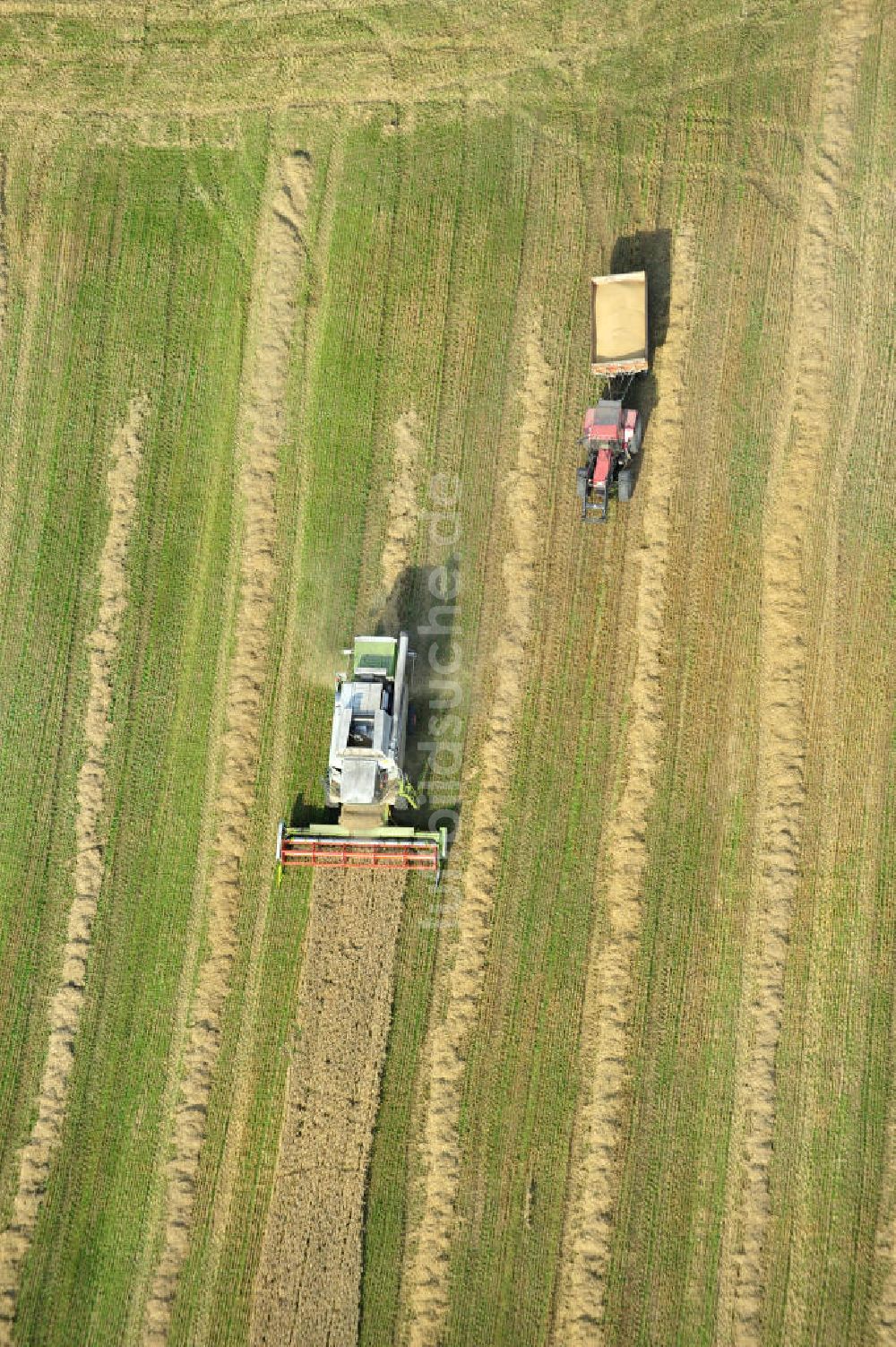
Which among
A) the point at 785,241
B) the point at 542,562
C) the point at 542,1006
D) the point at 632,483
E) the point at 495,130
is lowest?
the point at 542,1006

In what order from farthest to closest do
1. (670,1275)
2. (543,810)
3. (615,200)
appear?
(615,200) < (543,810) < (670,1275)

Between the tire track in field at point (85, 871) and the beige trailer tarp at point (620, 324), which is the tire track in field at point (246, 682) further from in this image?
the beige trailer tarp at point (620, 324)

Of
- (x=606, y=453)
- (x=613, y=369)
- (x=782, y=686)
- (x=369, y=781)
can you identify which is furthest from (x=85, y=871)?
(x=613, y=369)

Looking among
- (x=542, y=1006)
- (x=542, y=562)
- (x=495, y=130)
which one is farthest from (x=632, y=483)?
(x=542, y=1006)

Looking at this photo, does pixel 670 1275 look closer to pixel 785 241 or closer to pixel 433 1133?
pixel 433 1133

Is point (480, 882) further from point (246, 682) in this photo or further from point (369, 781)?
point (246, 682)

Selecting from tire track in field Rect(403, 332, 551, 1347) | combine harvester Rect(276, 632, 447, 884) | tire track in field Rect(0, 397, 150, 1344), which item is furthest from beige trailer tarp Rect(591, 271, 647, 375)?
tire track in field Rect(0, 397, 150, 1344)
